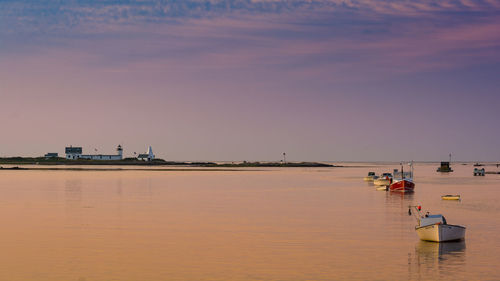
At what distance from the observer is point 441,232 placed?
→ 1161 inches

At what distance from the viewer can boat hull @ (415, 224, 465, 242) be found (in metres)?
29.5

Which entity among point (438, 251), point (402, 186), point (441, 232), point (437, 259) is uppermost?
point (402, 186)

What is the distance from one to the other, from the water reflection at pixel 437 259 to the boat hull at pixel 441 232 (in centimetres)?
27

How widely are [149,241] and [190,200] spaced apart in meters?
29.1

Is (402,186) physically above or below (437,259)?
above

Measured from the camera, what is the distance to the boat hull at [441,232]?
29.5 metres

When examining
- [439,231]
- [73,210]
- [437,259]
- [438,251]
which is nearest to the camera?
[437,259]

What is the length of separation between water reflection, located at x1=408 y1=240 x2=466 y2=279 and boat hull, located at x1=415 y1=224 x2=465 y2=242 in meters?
0.27

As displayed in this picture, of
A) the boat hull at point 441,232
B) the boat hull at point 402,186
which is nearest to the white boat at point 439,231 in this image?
the boat hull at point 441,232

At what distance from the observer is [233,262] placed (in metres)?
25.1

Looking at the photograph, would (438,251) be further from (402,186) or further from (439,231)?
(402,186)

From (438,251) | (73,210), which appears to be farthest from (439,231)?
(73,210)

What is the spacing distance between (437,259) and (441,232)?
4029 millimetres

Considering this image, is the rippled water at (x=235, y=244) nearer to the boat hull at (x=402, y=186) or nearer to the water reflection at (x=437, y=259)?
the water reflection at (x=437, y=259)
